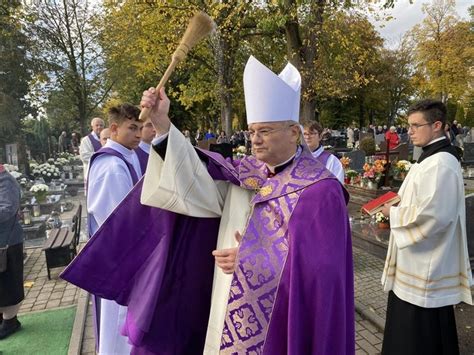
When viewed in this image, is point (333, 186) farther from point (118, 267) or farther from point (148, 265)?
point (118, 267)

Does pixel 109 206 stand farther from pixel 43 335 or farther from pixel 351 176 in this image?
pixel 351 176

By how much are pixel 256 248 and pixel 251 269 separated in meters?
0.11

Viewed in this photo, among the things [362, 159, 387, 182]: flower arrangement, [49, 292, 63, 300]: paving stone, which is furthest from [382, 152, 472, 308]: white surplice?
[362, 159, 387, 182]: flower arrangement

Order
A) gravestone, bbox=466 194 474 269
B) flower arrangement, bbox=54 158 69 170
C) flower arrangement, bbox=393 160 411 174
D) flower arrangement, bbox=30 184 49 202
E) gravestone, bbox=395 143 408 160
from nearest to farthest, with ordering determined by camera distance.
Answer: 1. gravestone, bbox=466 194 474 269
2. flower arrangement, bbox=30 184 49 202
3. flower arrangement, bbox=393 160 411 174
4. gravestone, bbox=395 143 408 160
5. flower arrangement, bbox=54 158 69 170

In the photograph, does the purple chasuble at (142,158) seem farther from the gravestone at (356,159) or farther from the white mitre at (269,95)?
the gravestone at (356,159)

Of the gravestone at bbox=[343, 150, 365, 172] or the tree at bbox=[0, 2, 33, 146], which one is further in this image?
the gravestone at bbox=[343, 150, 365, 172]

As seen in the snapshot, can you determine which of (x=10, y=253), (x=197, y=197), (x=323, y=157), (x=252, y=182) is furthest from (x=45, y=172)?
(x=252, y=182)

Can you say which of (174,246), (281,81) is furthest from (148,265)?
(281,81)

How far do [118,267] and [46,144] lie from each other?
66.0 feet

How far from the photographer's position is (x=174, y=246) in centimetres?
228

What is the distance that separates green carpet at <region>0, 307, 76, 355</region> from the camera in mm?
4152

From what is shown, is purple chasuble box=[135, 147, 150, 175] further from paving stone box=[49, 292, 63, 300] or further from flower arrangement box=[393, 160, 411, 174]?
flower arrangement box=[393, 160, 411, 174]

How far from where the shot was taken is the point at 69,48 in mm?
22172

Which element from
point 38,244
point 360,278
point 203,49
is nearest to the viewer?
point 360,278
